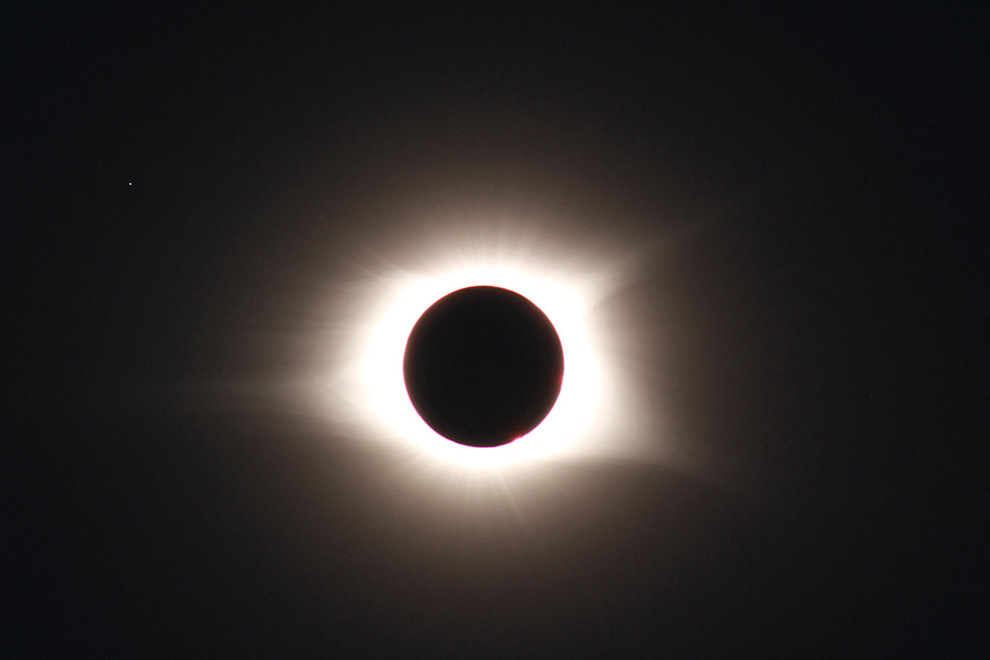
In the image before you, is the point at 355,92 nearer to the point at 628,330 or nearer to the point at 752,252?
the point at 628,330

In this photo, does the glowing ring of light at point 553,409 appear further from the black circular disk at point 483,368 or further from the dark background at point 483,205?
the black circular disk at point 483,368

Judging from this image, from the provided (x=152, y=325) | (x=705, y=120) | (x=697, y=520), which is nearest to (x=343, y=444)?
(x=152, y=325)

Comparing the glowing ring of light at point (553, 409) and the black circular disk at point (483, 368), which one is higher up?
the glowing ring of light at point (553, 409)

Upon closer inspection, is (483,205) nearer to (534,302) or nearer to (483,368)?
(534,302)

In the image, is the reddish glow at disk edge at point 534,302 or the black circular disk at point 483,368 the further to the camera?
the reddish glow at disk edge at point 534,302

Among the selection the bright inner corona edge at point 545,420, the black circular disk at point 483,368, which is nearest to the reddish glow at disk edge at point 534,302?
the bright inner corona edge at point 545,420

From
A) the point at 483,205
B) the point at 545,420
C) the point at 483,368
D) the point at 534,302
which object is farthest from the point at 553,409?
the point at 483,205
